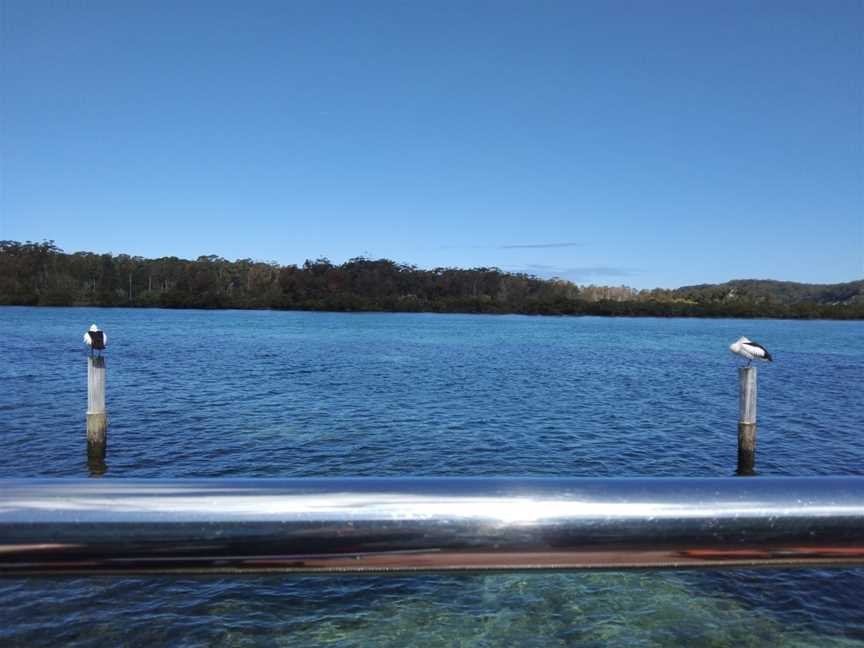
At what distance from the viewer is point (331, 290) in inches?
7042

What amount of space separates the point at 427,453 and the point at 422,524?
49.2 ft

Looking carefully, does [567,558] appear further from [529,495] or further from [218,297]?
[218,297]

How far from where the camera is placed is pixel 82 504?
75 cm

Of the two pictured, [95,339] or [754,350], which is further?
[95,339]

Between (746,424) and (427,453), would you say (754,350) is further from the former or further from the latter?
(427,453)

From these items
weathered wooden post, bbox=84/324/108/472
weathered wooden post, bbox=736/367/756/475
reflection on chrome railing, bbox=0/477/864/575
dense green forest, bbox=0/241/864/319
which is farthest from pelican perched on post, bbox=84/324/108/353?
dense green forest, bbox=0/241/864/319

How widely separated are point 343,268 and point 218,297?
37.0m

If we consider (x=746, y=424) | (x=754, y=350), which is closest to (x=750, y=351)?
(x=754, y=350)

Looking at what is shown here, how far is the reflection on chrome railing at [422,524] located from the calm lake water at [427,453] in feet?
0.21

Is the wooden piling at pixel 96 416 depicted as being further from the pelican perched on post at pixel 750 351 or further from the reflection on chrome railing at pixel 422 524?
the reflection on chrome railing at pixel 422 524

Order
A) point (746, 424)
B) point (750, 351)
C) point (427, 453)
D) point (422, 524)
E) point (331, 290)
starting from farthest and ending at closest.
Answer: point (331, 290), point (427, 453), point (750, 351), point (746, 424), point (422, 524)

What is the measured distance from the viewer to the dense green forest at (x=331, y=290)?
16150 cm

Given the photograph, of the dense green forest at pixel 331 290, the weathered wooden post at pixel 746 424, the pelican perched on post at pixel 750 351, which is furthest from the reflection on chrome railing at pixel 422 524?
the dense green forest at pixel 331 290

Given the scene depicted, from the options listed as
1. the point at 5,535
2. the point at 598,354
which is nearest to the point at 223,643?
the point at 5,535
